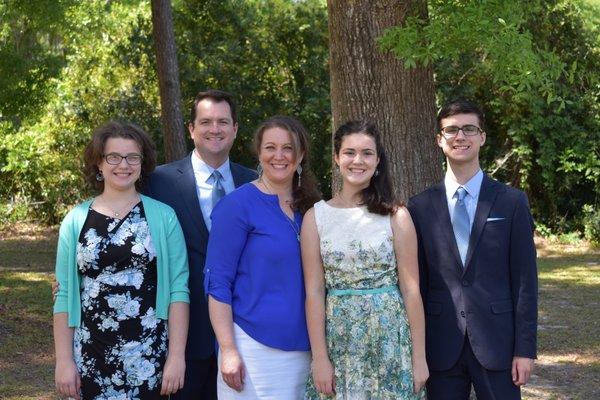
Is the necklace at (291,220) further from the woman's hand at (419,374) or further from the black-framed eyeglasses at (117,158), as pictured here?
the woman's hand at (419,374)

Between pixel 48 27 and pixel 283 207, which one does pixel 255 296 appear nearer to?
pixel 283 207

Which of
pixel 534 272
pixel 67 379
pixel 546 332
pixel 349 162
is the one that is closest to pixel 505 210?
pixel 534 272

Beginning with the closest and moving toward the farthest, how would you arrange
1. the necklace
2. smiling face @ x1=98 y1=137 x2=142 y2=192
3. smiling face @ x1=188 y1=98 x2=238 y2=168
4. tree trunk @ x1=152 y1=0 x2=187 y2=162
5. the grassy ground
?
the necklace
smiling face @ x1=98 y1=137 x2=142 y2=192
smiling face @ x1=188 y1=98 x2=238 y2=168
the grassy ground
tree trunk @ x1=152 y1=0 x2=187 y2=162

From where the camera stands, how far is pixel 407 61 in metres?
4.92

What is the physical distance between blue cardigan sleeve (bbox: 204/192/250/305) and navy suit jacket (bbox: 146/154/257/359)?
440 millimetres

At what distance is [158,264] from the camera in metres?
3.86

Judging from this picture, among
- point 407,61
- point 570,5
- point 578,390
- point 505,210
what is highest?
point 570,5

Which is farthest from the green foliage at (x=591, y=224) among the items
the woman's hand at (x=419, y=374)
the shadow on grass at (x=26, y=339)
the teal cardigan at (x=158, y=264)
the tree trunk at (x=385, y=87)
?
the teal cardigan at (x=158, y=264)

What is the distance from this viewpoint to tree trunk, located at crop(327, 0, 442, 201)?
5.65m

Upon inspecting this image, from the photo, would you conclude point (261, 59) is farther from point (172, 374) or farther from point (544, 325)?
point (172, 374)

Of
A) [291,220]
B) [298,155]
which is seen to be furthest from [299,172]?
[291,220]

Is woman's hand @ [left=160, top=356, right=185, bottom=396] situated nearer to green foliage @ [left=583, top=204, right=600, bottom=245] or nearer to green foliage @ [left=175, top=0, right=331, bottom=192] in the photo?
green foliage @ [left=175, top=0, right=331, bottom=192]

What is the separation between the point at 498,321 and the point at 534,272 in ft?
0.85

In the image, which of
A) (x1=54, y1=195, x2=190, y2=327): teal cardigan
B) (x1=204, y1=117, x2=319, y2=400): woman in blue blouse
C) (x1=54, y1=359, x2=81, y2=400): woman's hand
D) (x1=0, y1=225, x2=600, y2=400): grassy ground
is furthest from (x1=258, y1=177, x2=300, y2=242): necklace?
(x1=0, y1=225, x2=600, y2=400): grassy ground
